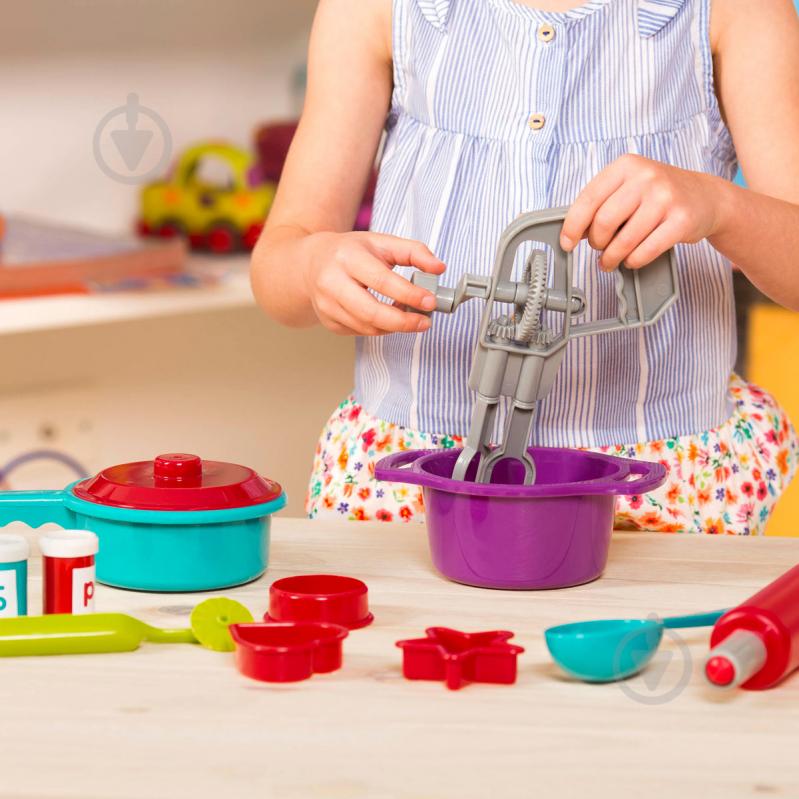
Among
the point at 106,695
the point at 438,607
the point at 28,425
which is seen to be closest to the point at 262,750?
the point at 106,695

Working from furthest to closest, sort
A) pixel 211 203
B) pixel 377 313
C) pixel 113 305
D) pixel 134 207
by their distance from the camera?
pixel 134 207
pixel 211 203
pixel 113 305
pixel 377 313

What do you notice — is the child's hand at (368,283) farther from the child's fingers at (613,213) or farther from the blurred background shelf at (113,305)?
the blurred background shelf at (113,305)

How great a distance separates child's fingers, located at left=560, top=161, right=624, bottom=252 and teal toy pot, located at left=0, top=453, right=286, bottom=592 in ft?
0.76

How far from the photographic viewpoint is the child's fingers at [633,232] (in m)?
0.75

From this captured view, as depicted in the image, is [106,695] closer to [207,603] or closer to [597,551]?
[207,603]

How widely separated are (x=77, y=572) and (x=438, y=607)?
196 mm

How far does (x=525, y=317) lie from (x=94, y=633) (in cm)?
29

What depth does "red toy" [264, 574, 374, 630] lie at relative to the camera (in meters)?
0.66

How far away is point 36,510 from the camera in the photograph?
771mm

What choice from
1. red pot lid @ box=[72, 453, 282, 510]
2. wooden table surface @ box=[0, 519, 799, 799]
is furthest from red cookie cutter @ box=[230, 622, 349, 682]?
Answer: red pot lid @ box=[72, 453, 282, 510]

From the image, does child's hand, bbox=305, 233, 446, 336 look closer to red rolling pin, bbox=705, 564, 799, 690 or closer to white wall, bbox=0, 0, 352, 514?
red rolling pin, bbox=705, 564, 799, 690

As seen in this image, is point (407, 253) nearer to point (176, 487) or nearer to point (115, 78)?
point (176, 487)

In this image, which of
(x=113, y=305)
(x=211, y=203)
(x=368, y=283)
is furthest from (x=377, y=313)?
(x=211, y=203)

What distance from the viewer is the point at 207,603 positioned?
655mm
